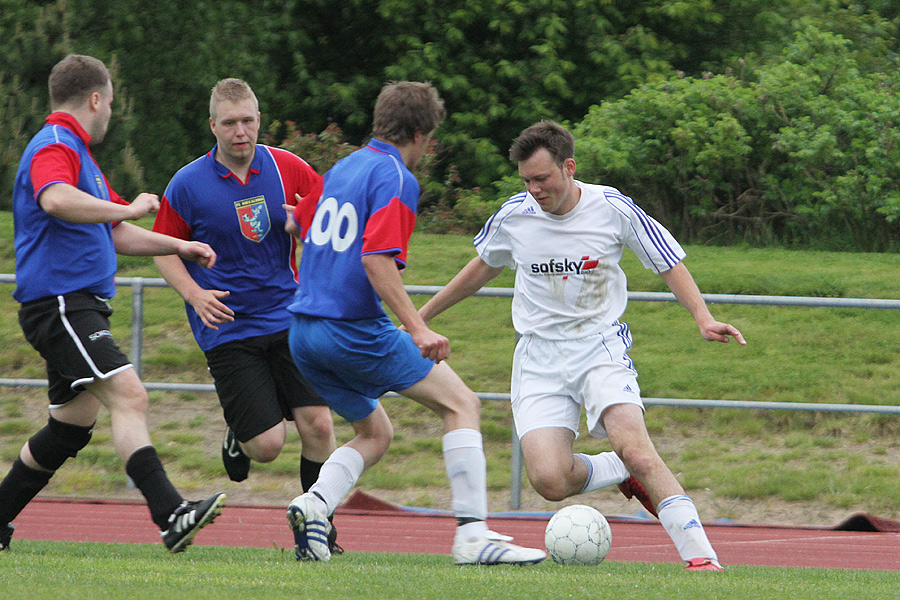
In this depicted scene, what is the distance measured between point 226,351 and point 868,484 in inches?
178

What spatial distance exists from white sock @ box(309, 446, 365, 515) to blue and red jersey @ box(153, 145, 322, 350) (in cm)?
77

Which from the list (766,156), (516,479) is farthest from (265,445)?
(766,156)

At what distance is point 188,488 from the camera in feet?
26.7

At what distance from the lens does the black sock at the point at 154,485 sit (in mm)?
4832

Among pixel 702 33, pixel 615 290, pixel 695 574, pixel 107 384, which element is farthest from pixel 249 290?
pixel 702 33

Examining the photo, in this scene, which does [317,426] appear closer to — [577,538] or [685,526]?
[577,538]

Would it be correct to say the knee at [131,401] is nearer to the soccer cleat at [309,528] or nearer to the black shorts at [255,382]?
the black shorts at [255,382]

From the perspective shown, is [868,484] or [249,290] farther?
[868,484]

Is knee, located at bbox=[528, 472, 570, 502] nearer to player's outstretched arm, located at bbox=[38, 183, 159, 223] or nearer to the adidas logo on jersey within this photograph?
the adidas logo on jersey

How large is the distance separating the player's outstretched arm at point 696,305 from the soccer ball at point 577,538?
3.13 feet

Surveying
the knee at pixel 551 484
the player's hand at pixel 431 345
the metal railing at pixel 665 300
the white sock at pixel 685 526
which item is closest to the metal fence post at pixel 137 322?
the metal railing at pixel 665 300

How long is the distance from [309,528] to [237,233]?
1.46 meters

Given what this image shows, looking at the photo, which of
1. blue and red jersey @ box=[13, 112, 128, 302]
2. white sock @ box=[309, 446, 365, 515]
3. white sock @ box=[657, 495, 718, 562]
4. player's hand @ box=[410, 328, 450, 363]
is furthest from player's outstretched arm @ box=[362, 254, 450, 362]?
blue and red jersey @ box=[13, 112, 128, 302]

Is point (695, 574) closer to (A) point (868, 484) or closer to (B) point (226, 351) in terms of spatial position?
(B) point (226, 351)
